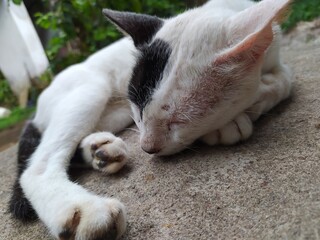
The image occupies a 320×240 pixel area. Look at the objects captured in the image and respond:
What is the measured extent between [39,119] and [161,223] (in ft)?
3.46

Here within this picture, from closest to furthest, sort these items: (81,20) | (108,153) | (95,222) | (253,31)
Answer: (95,222) → (253,31) → (108,153) → (81,20)

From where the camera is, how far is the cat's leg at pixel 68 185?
0.91 metres

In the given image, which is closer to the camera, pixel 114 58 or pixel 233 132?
pixel 233 132

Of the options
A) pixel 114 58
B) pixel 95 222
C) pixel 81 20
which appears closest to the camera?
pixel 95 222

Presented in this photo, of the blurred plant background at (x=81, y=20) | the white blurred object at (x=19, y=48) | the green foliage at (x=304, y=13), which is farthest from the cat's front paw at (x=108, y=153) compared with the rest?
the green foliage at (x=304, y=13)

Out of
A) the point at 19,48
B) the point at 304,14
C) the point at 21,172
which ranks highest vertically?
the point at 21,172

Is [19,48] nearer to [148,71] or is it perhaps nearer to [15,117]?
[15,117]

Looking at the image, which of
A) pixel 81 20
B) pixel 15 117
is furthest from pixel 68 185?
pixel 15 117

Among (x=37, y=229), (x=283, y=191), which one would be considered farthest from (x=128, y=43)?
(x=283, y=191)

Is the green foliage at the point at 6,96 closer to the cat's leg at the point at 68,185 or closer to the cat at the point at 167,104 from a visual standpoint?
the cat's leg at the point at 68,185

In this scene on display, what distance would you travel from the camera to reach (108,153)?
1282 millimetres

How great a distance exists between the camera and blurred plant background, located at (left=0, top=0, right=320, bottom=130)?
330 cm

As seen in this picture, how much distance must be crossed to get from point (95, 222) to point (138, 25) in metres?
0.81

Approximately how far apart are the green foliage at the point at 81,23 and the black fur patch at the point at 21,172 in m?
1.81
